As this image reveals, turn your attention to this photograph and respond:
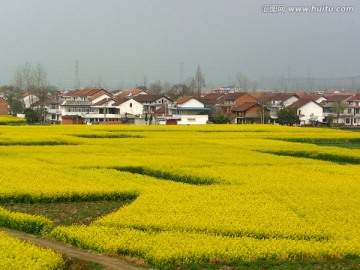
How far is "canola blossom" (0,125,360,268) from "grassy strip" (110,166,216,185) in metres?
0.04

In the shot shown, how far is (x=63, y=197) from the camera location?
15805mm

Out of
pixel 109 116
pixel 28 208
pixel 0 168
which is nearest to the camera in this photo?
pixel 28 208

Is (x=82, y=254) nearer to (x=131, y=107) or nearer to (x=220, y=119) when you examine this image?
(x=220, y=119)

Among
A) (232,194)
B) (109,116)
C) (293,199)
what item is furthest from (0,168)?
(109,116)

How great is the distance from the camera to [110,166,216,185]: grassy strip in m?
19.0

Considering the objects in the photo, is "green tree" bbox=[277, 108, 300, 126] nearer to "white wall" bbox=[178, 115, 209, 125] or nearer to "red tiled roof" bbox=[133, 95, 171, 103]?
"white wall" bbox=[178, 115, 209, 125]

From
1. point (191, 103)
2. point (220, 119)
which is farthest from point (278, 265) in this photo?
point (191, 103)

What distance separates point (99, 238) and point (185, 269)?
2.17 meters

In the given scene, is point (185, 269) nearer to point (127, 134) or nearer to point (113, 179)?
point (113, 179)

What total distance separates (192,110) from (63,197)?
197 feet

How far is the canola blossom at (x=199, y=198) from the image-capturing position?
10539 millimetres

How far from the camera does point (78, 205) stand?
50.8 ft

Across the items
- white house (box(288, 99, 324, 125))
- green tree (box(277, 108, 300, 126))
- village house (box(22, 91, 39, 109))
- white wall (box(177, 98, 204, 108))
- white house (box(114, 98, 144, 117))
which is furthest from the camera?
village house (box(22, 91, 39, 109))

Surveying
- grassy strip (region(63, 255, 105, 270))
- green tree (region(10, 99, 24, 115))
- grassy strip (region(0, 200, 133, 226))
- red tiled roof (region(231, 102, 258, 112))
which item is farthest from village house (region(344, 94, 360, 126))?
grassy strip (region(63, 255, 105, 270))
